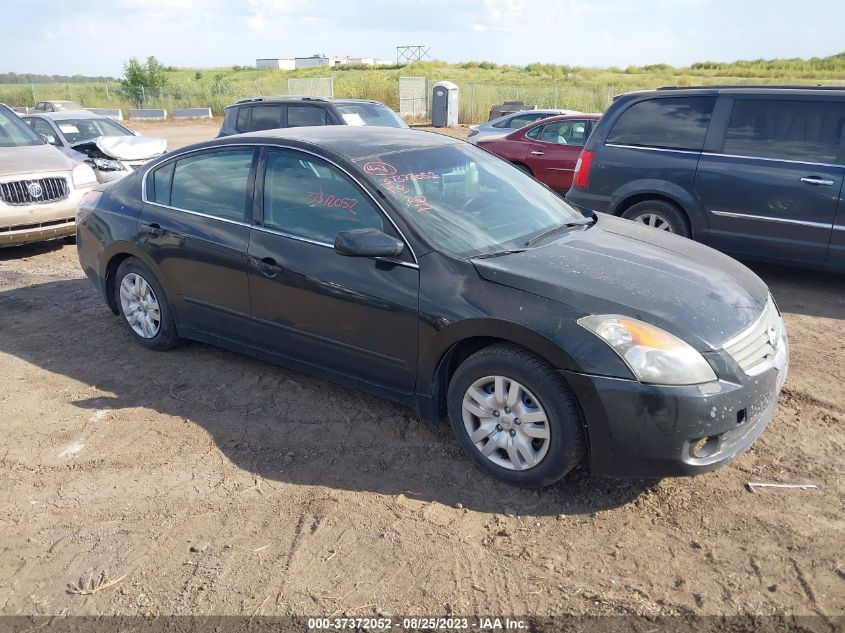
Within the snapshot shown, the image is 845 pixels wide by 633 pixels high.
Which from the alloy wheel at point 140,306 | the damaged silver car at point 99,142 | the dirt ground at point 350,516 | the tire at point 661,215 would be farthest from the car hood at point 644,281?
the damaged silver car at point 99,142

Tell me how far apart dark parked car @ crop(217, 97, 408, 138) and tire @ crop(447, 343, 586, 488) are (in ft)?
25.0

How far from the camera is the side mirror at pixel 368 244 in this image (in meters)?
3.58

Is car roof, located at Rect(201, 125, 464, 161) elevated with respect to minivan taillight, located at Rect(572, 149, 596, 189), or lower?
elevated

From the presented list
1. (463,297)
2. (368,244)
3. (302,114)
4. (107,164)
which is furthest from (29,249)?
(463,297)

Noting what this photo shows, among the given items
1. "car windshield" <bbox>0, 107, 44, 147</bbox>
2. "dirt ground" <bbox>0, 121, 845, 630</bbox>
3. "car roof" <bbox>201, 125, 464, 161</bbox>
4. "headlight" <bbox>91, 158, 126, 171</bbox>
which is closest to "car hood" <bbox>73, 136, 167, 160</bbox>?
"headlight" <bbox>91, 158, 126, 171</bbox>

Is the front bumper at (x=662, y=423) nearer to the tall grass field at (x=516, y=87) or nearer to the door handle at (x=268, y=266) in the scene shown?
the door handle at (x=268, y=266)

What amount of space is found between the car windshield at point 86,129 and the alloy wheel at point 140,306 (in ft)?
25.9

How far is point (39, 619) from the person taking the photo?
8.77 ft

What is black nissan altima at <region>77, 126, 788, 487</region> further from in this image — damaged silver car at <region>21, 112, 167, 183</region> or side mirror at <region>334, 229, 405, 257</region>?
damaged silver car at <region>21, 112, 167, 183</region>

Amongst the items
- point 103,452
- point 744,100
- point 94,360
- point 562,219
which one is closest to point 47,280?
point 94,360

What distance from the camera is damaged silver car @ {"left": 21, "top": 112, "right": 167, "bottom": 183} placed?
10.2 meters

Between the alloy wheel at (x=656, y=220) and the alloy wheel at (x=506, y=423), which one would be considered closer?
the alloy wheel at (x=506, y=423)

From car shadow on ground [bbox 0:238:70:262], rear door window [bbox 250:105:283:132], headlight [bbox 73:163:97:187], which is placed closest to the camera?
car shadow on ground [bbox 0:238:70:262]

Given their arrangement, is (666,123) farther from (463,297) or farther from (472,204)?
(463,297)
